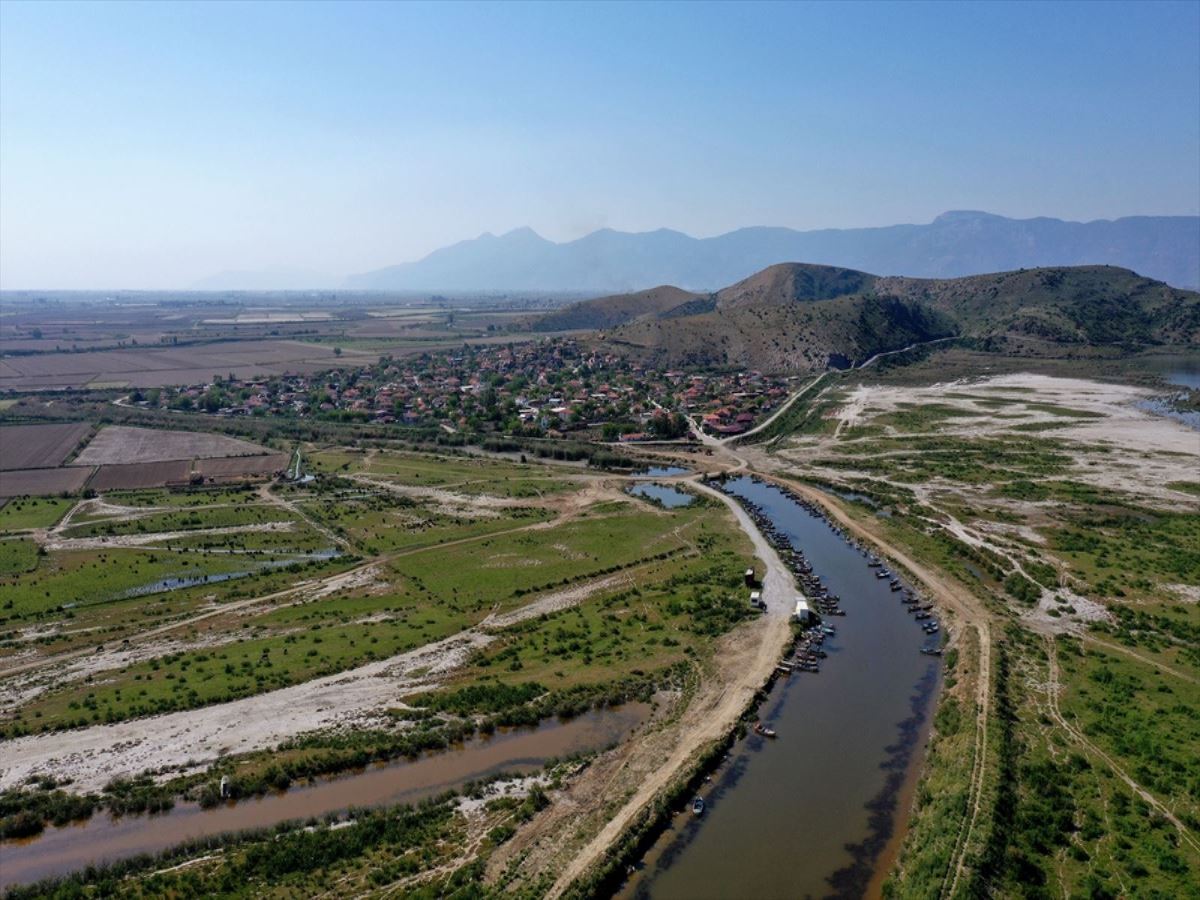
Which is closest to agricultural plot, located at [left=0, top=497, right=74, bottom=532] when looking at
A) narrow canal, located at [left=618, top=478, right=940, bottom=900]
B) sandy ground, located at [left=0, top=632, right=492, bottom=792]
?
sandy ground, located at [left=0, top=632, right=492, bottom=792]

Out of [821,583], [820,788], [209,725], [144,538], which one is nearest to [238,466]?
[144,538]

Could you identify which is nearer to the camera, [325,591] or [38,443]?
[325,591]

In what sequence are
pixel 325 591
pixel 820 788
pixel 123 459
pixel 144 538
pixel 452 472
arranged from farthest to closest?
pixel 123 459, pixel 452 472, pixel 144 538, pixel 325 591, pixel 820 788

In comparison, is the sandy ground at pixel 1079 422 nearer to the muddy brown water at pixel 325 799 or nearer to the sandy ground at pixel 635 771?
the sandy ground at pixel 635 771

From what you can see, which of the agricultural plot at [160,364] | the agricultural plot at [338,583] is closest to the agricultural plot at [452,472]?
the agricultural plot at [338,583]

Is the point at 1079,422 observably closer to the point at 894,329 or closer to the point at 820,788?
the point at 894,329

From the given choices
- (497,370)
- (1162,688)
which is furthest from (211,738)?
(497,370)
